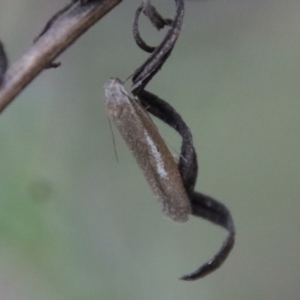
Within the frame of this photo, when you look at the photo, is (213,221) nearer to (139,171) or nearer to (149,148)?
(149,148)

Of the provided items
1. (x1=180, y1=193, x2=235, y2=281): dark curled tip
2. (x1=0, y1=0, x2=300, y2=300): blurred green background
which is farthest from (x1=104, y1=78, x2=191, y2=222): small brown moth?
(x1=0, y1=0, x2=300, y2=300): blurred green background

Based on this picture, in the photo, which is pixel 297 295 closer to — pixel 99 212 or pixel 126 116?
pixel 99 212

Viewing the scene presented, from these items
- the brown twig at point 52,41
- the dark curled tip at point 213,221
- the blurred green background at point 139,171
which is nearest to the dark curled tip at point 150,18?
the brown twig at point 52,41

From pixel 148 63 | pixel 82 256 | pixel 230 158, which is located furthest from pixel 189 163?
pixel 82 256

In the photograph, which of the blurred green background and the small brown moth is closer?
the small brown moth

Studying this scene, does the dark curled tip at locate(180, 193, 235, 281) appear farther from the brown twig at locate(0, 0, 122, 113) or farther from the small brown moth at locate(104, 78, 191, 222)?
the brown twig at locate(0, 0, 122, 113)

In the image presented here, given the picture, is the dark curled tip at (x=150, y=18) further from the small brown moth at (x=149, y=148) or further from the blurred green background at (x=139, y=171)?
the blurred green background at (x=139, y=171)
